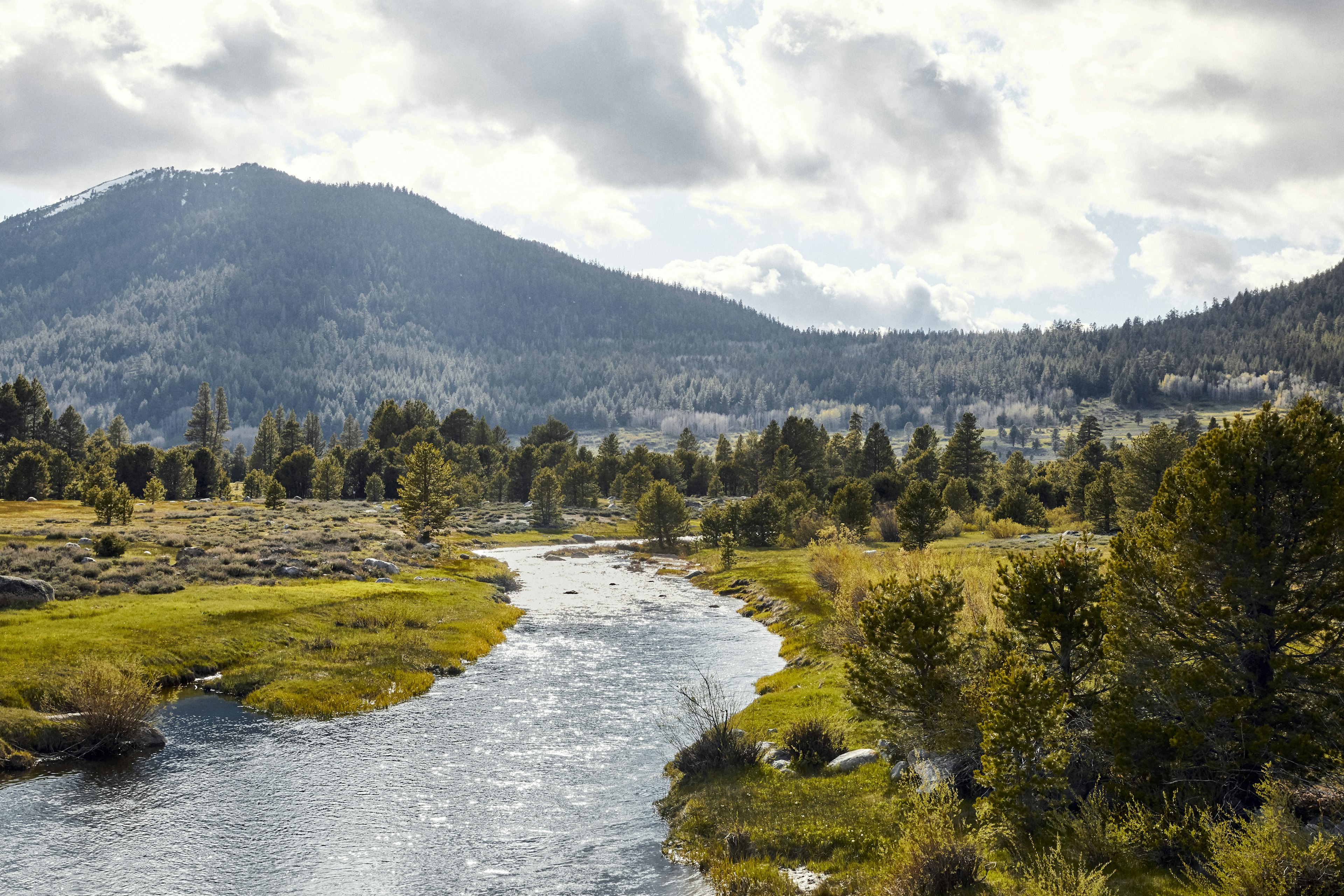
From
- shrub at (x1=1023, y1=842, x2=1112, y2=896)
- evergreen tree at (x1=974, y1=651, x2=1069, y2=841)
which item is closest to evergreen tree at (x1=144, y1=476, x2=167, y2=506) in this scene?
evergreen tree at (x1=974, y1=651, x2=1069, y2=841)

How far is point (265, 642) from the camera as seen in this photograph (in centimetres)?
4709

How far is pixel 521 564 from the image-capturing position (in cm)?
10906

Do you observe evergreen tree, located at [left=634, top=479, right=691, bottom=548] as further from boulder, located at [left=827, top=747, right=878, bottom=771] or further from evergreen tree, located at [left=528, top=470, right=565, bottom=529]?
boulder, located at [left=827, top=747, right=878, bottom=771]

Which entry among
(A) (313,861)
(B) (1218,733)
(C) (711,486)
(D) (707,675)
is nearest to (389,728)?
(A) (313,861)

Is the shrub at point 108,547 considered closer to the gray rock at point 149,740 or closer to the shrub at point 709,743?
the gray rock at point 149,740

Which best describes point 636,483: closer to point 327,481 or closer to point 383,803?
point 327,481

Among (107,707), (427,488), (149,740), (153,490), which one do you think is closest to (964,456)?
(427,488)

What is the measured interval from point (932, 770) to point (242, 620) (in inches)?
1777

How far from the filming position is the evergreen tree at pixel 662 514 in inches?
4993

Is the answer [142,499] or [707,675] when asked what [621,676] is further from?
[142,499]

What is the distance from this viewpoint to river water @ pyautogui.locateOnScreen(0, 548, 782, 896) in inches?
858

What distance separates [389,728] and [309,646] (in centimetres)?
1495

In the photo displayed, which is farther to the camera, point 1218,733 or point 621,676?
point 621,676

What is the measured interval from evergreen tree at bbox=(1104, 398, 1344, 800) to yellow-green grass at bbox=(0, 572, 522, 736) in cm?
3498
